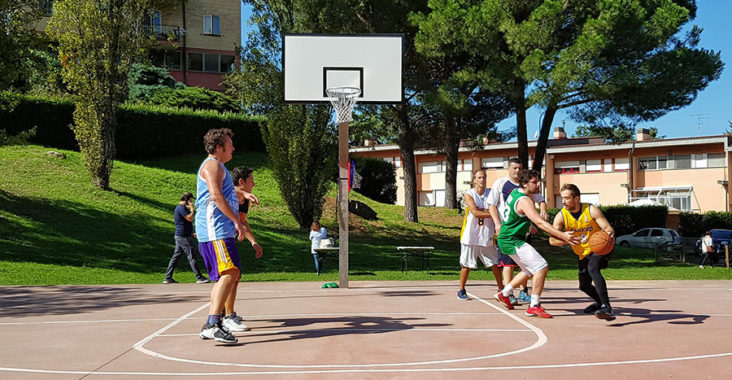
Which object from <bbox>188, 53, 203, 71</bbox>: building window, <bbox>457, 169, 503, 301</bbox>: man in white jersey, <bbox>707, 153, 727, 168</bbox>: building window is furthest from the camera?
<bbox>707, 153, 727, 168</bbox>: building window

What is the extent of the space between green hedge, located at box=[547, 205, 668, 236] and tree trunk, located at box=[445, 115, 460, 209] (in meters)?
9.98

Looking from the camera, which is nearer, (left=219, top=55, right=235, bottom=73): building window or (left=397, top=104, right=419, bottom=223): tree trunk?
(left=397, top=104, right=419, bottom=223): tree trunk

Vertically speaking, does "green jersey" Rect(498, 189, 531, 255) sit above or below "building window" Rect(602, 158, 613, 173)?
below

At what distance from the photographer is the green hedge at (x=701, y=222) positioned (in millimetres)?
43688

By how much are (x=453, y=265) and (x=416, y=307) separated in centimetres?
1165

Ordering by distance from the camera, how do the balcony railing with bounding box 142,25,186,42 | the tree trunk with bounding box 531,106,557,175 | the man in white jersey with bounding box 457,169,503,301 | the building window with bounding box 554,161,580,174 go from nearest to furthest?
the man in white jersey with bounding box 457,169,503,301
the tree trunk with bounding box 531,106,557,175
the balcony railing with bounding box 142,25,186,42
the building window with bounding box 554,161,580,174

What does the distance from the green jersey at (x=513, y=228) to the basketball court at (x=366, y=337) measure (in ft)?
2.99

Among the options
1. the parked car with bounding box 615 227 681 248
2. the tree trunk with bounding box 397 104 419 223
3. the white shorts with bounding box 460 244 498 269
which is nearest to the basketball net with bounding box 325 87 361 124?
the white shorts with bounding box 460 244 498 269

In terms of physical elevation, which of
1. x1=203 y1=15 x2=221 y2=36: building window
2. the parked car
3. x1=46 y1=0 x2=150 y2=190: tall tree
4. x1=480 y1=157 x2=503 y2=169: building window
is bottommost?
the parked car

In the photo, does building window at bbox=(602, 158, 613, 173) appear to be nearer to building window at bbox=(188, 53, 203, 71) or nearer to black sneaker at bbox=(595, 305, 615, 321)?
building window at bbox=(188, 53, 203, 71)

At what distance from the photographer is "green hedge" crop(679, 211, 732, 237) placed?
143 feet

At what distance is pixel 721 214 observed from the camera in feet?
144

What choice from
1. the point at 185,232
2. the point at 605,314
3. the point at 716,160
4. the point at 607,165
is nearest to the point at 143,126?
the point at 185,232

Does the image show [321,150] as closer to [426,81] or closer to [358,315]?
[426,81]
